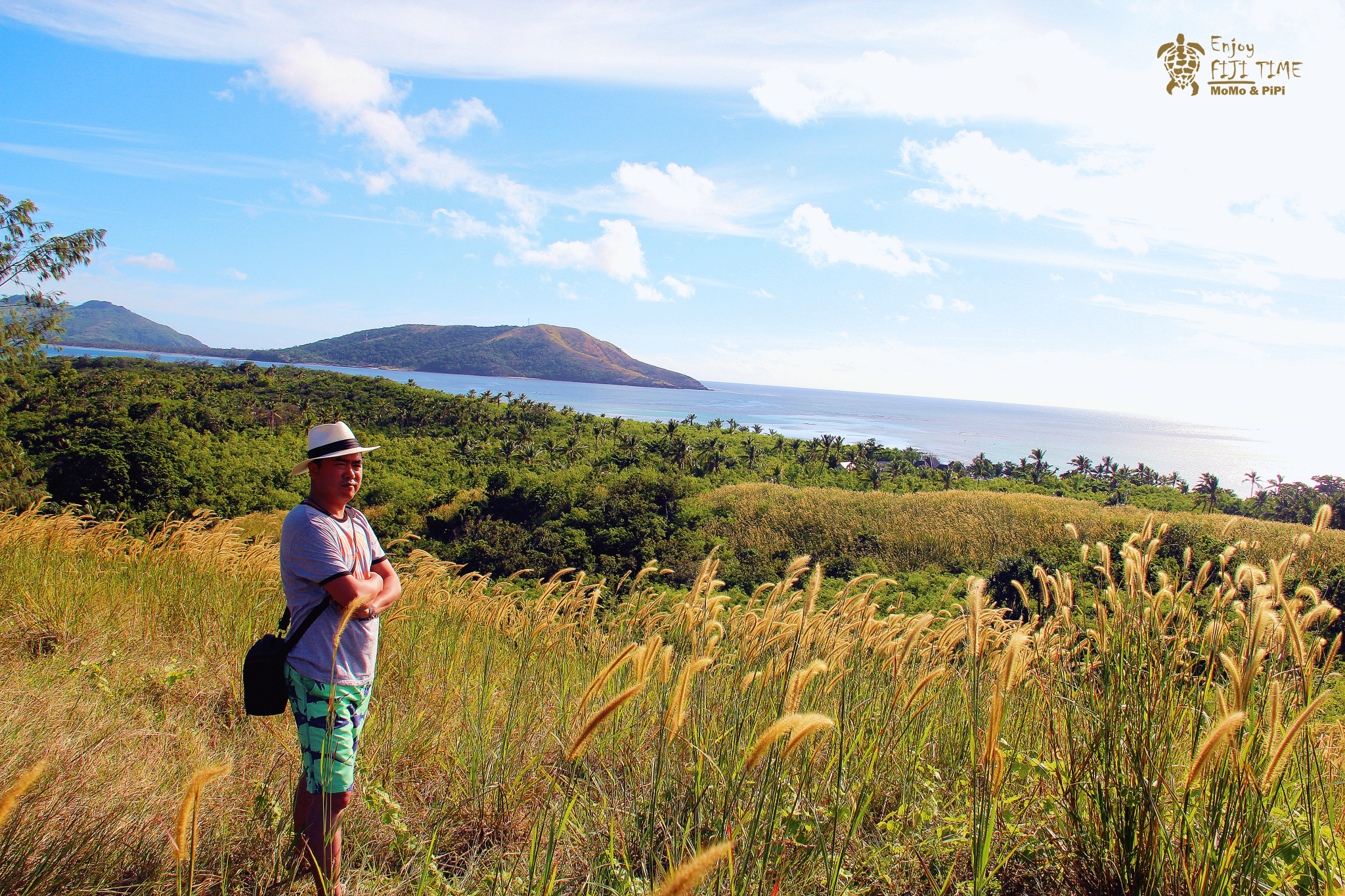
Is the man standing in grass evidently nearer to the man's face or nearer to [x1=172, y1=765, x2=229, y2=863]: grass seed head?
the man's face

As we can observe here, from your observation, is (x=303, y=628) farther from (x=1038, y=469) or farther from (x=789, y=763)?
(x=1038, y=469)

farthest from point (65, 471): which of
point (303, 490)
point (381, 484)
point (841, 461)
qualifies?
point (841, 461)

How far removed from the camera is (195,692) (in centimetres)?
382

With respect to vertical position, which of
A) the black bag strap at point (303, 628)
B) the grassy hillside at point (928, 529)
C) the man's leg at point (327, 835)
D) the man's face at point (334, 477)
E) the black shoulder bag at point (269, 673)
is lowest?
the grassy hillside at point (928, 529)

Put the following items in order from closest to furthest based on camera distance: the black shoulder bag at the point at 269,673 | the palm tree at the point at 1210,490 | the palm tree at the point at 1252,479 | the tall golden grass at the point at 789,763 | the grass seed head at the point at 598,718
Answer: the grass seed head at the point at 598,718 → the tall golden grass at the point at 789,763 → the black shoulder bag at the point at 269,673 → the palm tree at the point at 1210,490 → the palm tree at the point at 1252,479

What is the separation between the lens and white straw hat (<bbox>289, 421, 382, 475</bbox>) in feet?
8.83

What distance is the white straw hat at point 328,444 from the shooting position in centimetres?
269

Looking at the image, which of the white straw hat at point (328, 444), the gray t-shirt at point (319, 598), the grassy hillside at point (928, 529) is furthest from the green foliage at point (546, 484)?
the gray t-shirt at point (319, 598)

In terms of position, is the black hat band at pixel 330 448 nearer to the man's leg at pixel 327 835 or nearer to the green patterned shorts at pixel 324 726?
the green patterned shorts at pixel 324 726

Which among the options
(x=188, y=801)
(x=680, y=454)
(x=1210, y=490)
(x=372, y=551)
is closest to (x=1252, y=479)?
(x=1210, y=490)

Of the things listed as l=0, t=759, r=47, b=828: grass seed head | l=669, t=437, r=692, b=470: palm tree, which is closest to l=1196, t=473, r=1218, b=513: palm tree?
l=669, t=437, r=692, b=470: palm tree

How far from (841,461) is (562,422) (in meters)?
29.5

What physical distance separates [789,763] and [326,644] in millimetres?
1739

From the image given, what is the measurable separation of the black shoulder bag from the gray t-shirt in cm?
2
